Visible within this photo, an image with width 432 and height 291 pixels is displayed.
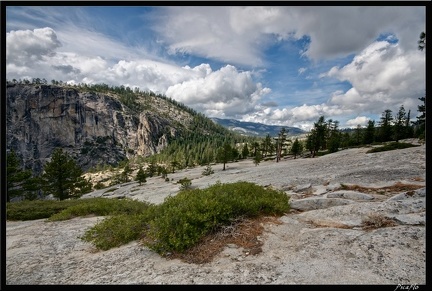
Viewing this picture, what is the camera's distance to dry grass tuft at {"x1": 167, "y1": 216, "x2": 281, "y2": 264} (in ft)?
22.3

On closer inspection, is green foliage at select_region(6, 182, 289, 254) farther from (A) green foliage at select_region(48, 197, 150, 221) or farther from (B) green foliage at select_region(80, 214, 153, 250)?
(A) green foliage at select_region(48, 197, 150, 221)

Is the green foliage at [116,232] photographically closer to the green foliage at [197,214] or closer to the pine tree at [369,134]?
the green foliage at [197,214]

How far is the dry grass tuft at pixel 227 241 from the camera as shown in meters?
6.80

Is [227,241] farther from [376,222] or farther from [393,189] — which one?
[393,189]

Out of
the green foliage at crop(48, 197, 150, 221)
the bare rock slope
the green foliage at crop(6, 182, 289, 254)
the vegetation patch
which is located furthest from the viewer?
the green foliage at crop(48, 197, 150, 221)

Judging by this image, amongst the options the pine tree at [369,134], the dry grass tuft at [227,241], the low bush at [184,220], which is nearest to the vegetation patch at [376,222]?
the low bush at [184,220]

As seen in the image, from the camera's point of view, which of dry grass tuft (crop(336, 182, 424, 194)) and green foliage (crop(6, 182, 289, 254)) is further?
dry grass tuft (crop(336, 182, 424, 194))

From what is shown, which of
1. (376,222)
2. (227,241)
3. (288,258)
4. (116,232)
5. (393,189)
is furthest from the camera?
(393,189)

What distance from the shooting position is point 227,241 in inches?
295

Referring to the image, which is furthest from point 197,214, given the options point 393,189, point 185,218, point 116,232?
point 393,189

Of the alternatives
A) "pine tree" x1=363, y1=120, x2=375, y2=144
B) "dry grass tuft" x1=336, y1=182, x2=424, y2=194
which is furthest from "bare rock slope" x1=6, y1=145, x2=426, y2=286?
"pine tree" x1=363, y1=120, x2=375, y2=144
